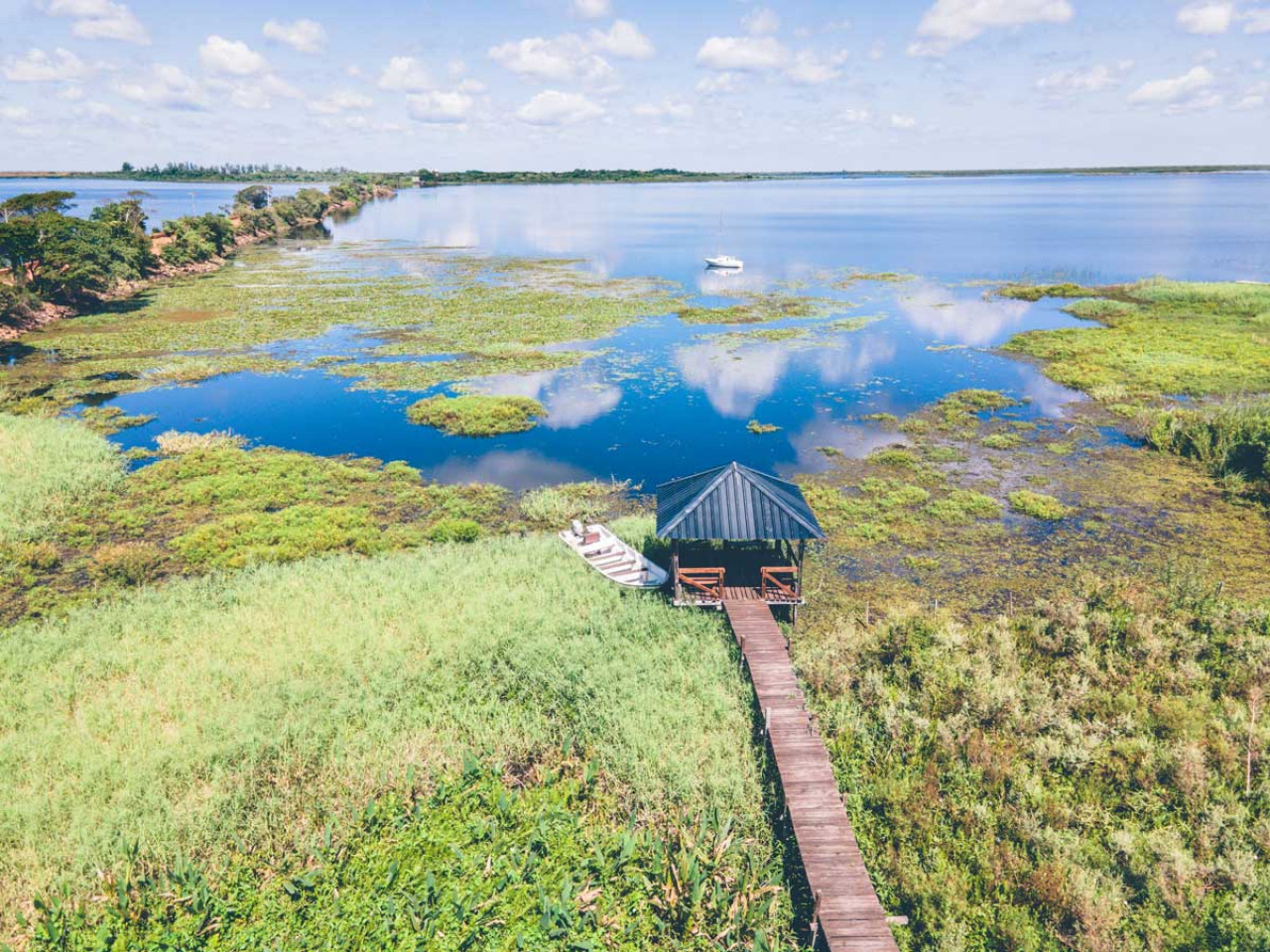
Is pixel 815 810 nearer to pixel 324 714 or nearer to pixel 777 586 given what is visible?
pixel 777 586

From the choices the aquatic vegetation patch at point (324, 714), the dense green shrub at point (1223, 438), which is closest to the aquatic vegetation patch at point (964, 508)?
the dense green shrub at point (1223, 438)

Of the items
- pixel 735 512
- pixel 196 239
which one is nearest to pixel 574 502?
pixel 735 512

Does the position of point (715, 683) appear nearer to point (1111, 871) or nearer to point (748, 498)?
point (748, 498)

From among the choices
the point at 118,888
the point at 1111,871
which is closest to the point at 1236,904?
the point at 1111,871

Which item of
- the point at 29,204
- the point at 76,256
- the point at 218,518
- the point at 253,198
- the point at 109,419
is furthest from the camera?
the point at 253,198

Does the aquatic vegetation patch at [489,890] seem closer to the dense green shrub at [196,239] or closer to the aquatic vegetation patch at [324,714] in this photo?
the aquatic vegetation patch at [324,714]

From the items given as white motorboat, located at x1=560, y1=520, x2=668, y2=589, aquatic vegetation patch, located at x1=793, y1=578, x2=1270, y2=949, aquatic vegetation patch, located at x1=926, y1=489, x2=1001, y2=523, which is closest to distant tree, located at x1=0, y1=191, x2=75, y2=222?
white motorboat, located at x1=560, y1=520, x2=668, y2=589
